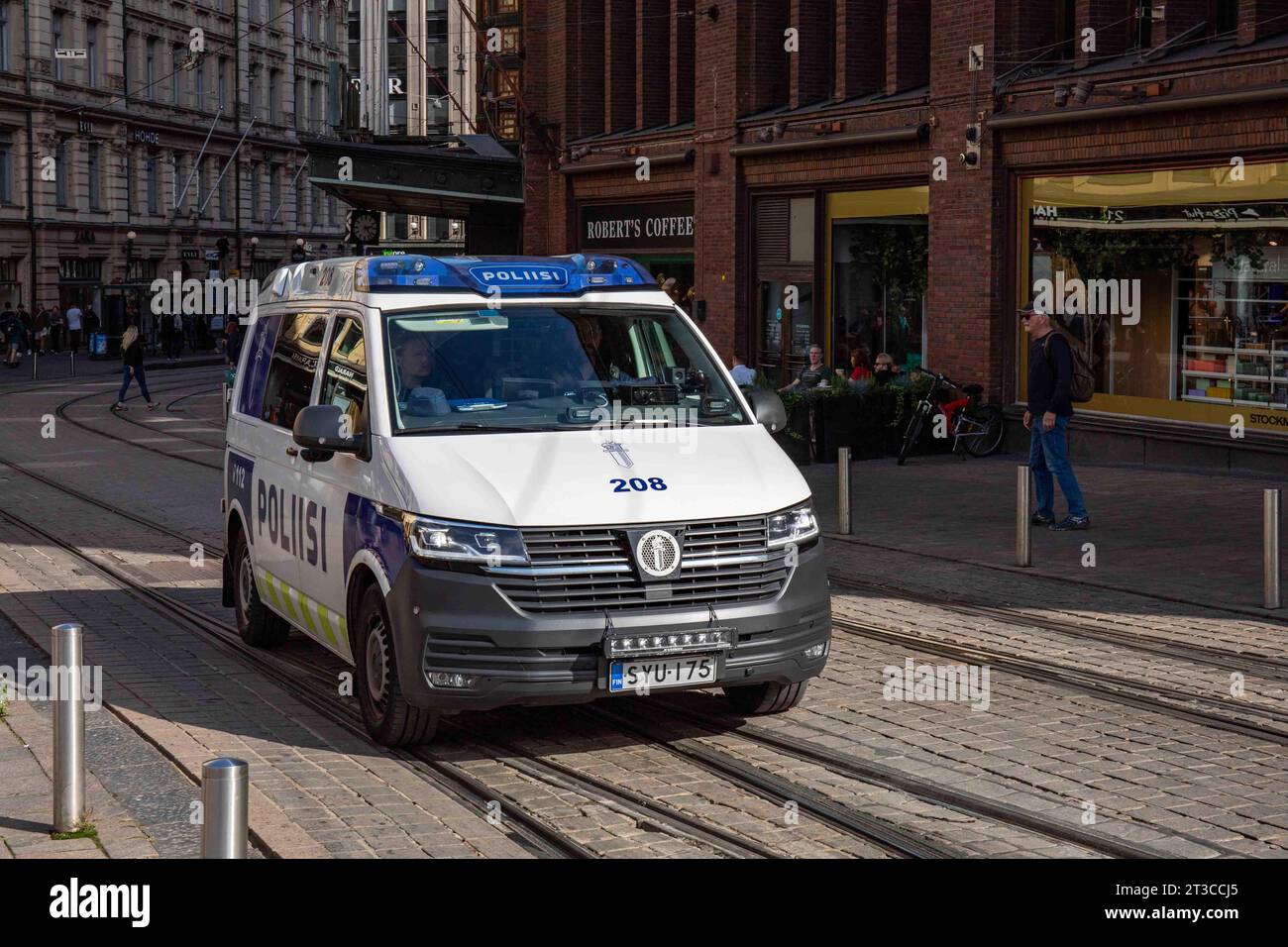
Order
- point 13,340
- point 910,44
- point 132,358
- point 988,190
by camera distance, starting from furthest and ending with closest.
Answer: point 13,340 → point 132,358 → point 910,44 → point 988,190

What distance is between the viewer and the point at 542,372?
8.13 m

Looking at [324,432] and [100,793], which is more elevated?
[324,432]

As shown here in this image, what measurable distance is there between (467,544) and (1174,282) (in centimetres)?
1437

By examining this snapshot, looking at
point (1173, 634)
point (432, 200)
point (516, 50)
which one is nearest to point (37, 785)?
point (1173, 634)

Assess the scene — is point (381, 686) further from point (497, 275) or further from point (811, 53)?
point (811, 53)

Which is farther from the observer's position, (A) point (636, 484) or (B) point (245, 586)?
(B) point (245, 586)

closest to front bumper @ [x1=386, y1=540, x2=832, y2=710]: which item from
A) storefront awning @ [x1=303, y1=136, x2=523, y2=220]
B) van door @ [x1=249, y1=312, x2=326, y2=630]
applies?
van door @ [x1=249, y1=312, x2=326, y2=630]

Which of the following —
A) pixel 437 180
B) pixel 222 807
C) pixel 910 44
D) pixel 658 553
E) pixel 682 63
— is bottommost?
pixel 222 807

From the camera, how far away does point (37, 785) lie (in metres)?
6.86

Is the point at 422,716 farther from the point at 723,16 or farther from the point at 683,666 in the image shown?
the point at 723,16

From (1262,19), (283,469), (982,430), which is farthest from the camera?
(982,430)

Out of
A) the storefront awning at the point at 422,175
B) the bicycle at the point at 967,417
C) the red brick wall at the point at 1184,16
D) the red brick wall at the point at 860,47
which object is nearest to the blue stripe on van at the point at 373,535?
the bicycle at the point at 967,417

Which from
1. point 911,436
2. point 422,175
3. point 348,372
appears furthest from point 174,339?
point 348,372

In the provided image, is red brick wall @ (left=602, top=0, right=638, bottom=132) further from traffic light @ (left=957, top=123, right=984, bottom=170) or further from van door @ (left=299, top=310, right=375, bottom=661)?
van door @ (left=299, top=310, right=375, bottom=661)
